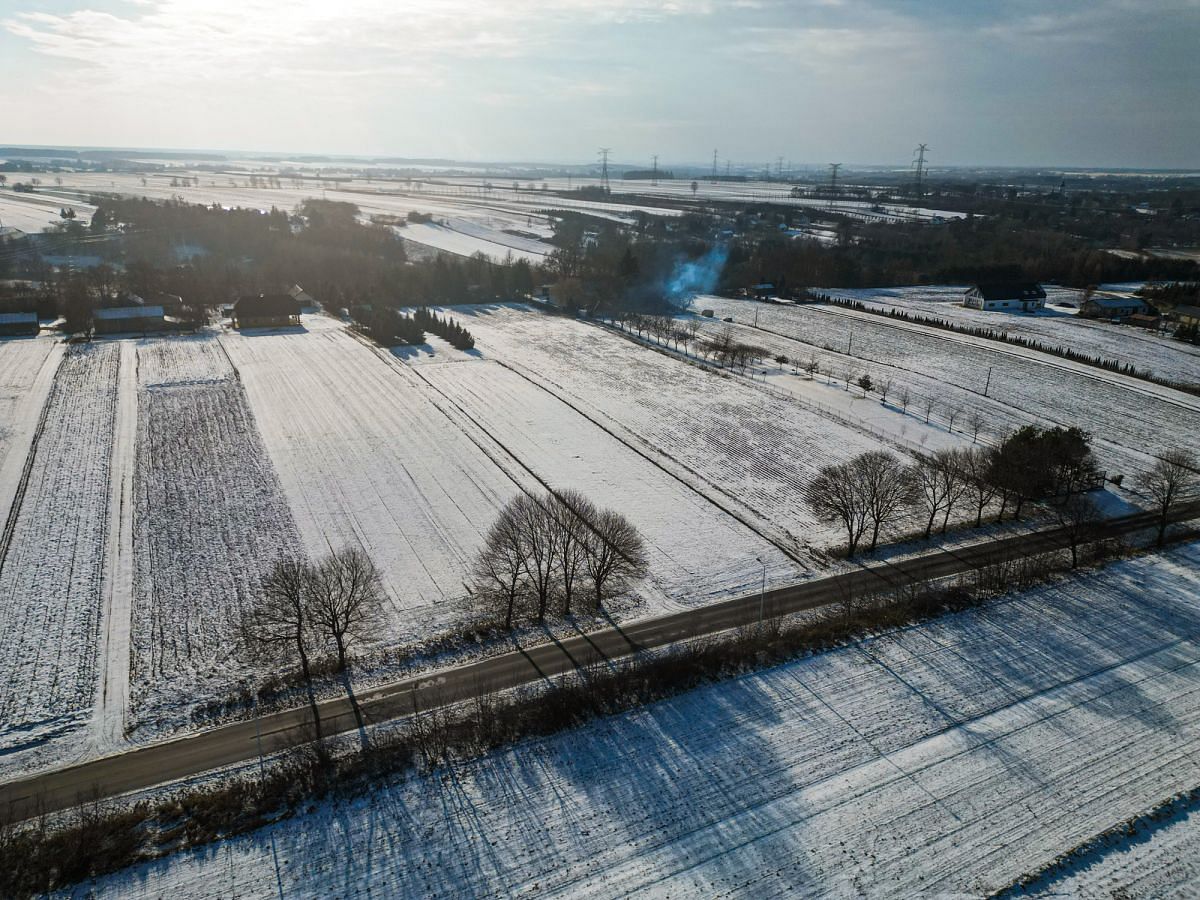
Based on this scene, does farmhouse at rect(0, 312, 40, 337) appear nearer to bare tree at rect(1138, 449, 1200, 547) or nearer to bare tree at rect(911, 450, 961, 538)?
bare tree at rect(911, 450, 961, 538)

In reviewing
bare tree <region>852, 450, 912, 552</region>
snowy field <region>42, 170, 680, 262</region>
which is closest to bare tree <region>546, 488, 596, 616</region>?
bare tree <region>852, 450, 912, 552</region>

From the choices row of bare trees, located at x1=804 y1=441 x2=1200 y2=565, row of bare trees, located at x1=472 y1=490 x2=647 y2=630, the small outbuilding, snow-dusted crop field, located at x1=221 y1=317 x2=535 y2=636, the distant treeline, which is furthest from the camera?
the small outbuilding

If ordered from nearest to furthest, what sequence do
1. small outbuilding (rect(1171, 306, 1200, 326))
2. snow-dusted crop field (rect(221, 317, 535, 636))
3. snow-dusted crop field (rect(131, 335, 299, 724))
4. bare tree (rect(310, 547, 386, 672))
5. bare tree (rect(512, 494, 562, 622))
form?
bare tree (rect(310, 547, 386, 672))
snow-dusted crop field (rect(131, 335, 299, 724))
bare tree (rect(512, 494, 562, 622))
snow-dusted crop field (rect(221, 317, 535, 636))
small outbuilding (rect(1171, 306, 1200, 326))

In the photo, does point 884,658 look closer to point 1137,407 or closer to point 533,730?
point 533,730

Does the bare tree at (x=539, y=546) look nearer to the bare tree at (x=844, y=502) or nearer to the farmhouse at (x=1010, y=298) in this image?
the bare tree at (x=844, y=502)

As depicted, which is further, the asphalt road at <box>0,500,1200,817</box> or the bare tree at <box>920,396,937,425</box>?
the bare tree at <box>920,396,937,425</box>

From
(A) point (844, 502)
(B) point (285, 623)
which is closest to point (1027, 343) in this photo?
(A) point (844, 502)
